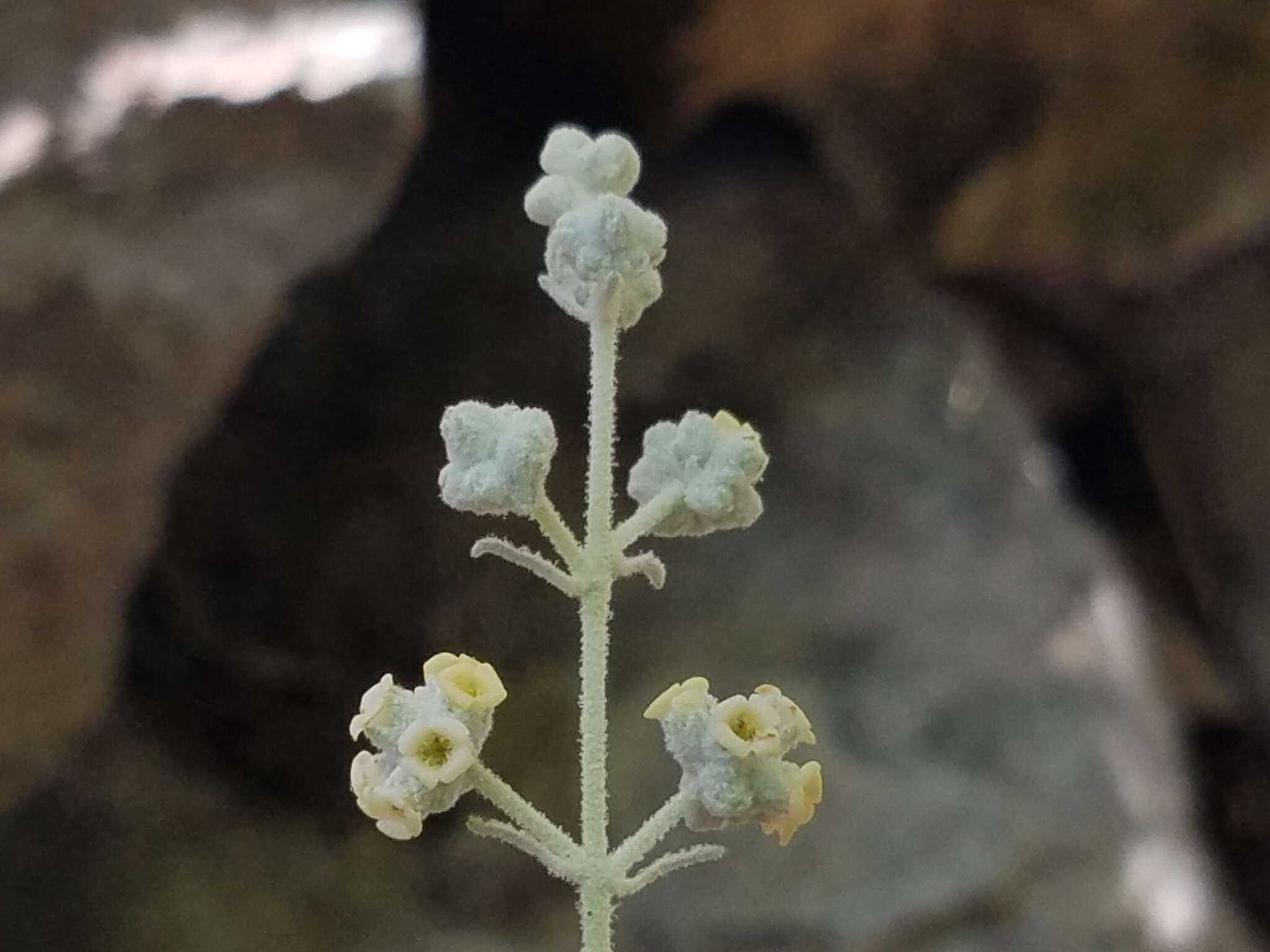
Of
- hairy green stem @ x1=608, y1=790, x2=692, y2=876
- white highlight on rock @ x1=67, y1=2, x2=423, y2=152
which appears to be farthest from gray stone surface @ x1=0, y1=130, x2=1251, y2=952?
hairy green stem @ x1=608, y1=790, x2=692, y2=876

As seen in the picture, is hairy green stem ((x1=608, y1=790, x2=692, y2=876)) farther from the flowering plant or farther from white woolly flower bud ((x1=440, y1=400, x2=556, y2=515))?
white woolly flower bud ((x1=440, y1=400, x2=556, y2=515))

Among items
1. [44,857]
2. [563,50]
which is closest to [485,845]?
[44,857]

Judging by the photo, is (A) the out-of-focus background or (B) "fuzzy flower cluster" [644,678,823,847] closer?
(B) "fuzzy flower cluster" [644,678,823,847]

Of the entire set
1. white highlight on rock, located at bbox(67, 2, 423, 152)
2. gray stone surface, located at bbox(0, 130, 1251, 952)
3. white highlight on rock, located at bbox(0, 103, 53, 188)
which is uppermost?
white highlight on rock, located at bbox(67, 2, 423, 152)

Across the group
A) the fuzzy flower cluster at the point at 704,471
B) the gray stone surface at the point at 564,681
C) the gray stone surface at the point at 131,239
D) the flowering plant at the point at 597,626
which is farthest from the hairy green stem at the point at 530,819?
the gray stone surface at the point at 564,681

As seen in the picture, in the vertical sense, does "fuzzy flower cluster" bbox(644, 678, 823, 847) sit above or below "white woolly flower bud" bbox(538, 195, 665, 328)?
below
